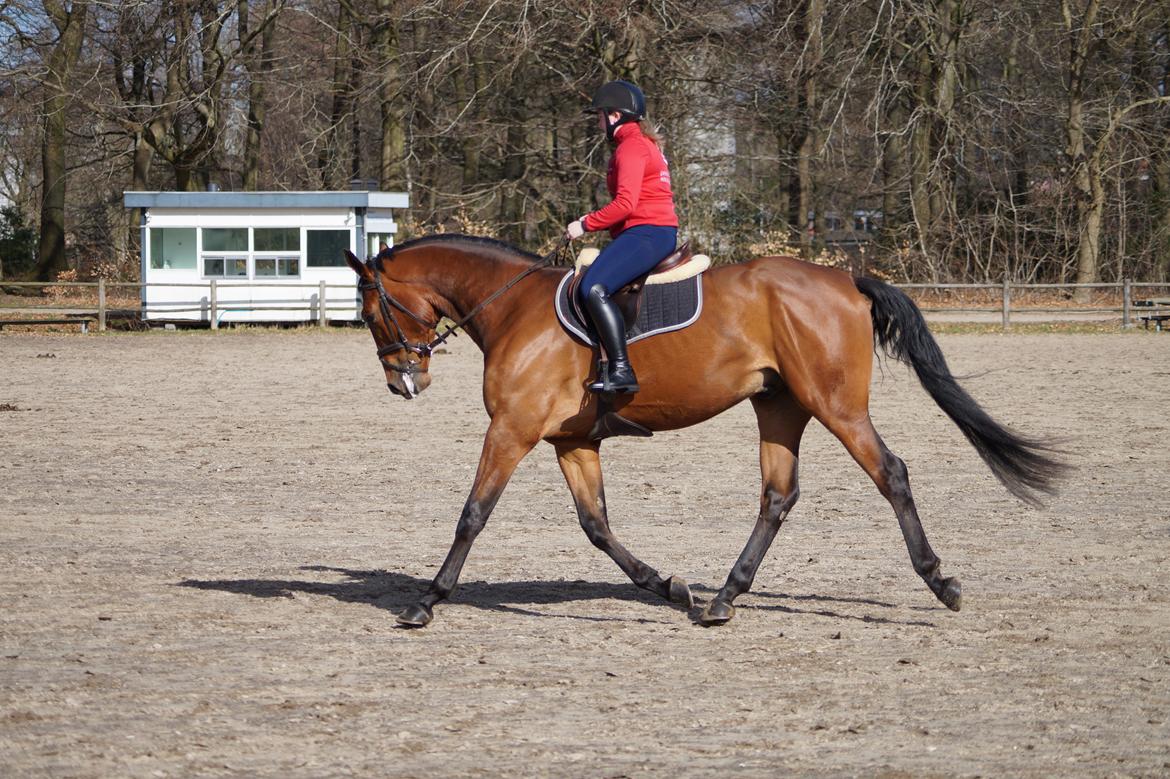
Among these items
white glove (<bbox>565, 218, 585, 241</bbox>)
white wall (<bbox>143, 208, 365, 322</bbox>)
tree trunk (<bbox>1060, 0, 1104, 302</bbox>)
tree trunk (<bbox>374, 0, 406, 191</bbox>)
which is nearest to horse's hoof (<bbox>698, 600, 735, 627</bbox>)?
white glove (<bbox>565, 218, 585, 241</bbox>)

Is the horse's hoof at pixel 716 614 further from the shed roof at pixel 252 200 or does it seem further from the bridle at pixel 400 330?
the shed roof at pixel 252 200

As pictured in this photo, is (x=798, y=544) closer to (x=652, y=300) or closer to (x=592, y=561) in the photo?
(x=592, y=561)

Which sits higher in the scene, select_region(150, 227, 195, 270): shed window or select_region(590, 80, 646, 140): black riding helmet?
select_region(590, 80, 646, 140): black riding helmet

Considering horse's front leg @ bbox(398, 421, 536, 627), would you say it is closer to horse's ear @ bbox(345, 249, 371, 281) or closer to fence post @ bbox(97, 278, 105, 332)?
horse's ear @ bbox(345, 249, 371, 281)

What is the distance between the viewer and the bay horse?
6.99 meters

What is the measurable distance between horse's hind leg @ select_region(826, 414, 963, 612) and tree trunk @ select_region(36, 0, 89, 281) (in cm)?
3417

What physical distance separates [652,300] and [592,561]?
2181 millimetres

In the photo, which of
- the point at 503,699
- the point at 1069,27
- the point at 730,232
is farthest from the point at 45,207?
the point at 503,699

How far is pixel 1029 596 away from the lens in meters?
7.41

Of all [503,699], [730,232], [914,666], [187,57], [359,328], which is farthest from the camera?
[730,232]

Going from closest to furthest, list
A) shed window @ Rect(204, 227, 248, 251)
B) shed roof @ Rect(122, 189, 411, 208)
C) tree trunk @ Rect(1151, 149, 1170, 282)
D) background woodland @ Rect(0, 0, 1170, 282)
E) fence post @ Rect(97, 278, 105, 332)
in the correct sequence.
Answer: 1. fence post @ Rect(97, 278, 105, 332)
2. shed roof @ Rect(122, 189, 411, 208)
3. shed window @ Rect(204, 227, 248, 251)
4. background woodland @ Rect(0, 0, 1170, 282)
5. tree trunk @ Rect(1151, 149, 1170, 282)

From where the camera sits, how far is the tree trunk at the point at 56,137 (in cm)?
3788

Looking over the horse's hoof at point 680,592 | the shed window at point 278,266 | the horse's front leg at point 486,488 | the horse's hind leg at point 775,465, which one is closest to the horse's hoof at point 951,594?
the horse's hind leg at point 775,465

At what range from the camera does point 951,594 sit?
694cm
